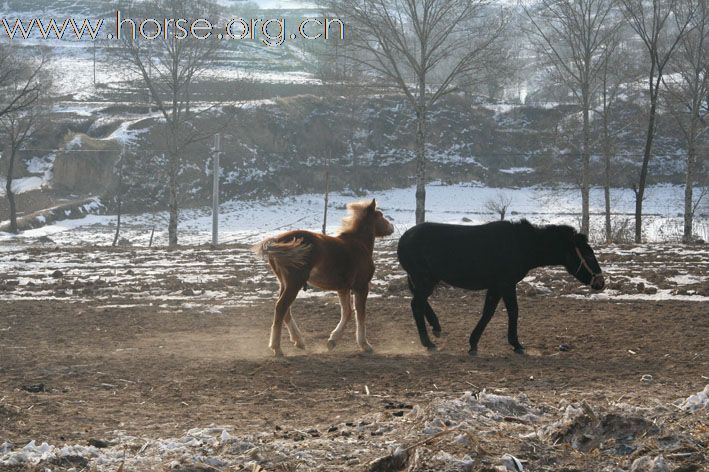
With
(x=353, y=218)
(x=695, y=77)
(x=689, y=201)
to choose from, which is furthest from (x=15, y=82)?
(x=353, y=218)

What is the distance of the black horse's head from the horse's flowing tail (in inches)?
145

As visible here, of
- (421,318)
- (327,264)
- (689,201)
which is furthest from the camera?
(689,201)

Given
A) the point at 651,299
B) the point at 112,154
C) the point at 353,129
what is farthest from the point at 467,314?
the point at 353,129

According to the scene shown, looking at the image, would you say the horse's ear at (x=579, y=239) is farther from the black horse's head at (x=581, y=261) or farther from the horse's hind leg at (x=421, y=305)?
the horse's hind leg at (x=421, y=305)

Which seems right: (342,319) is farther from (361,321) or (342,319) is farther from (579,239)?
(579,239)

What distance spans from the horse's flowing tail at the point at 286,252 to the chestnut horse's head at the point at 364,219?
1.27 meters

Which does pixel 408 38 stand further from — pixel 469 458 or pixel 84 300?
pixel 469 458

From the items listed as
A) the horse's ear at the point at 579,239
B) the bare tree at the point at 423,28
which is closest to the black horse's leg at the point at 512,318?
the horse's ear at the point at 579,239

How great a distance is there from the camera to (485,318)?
1014 centimetres

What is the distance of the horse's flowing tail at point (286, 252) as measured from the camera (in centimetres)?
970

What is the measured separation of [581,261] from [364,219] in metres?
3.09

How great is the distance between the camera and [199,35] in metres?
32.3

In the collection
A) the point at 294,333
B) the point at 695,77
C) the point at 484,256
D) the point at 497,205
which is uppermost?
the point at 695,77

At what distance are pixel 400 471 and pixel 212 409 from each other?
2458mm
